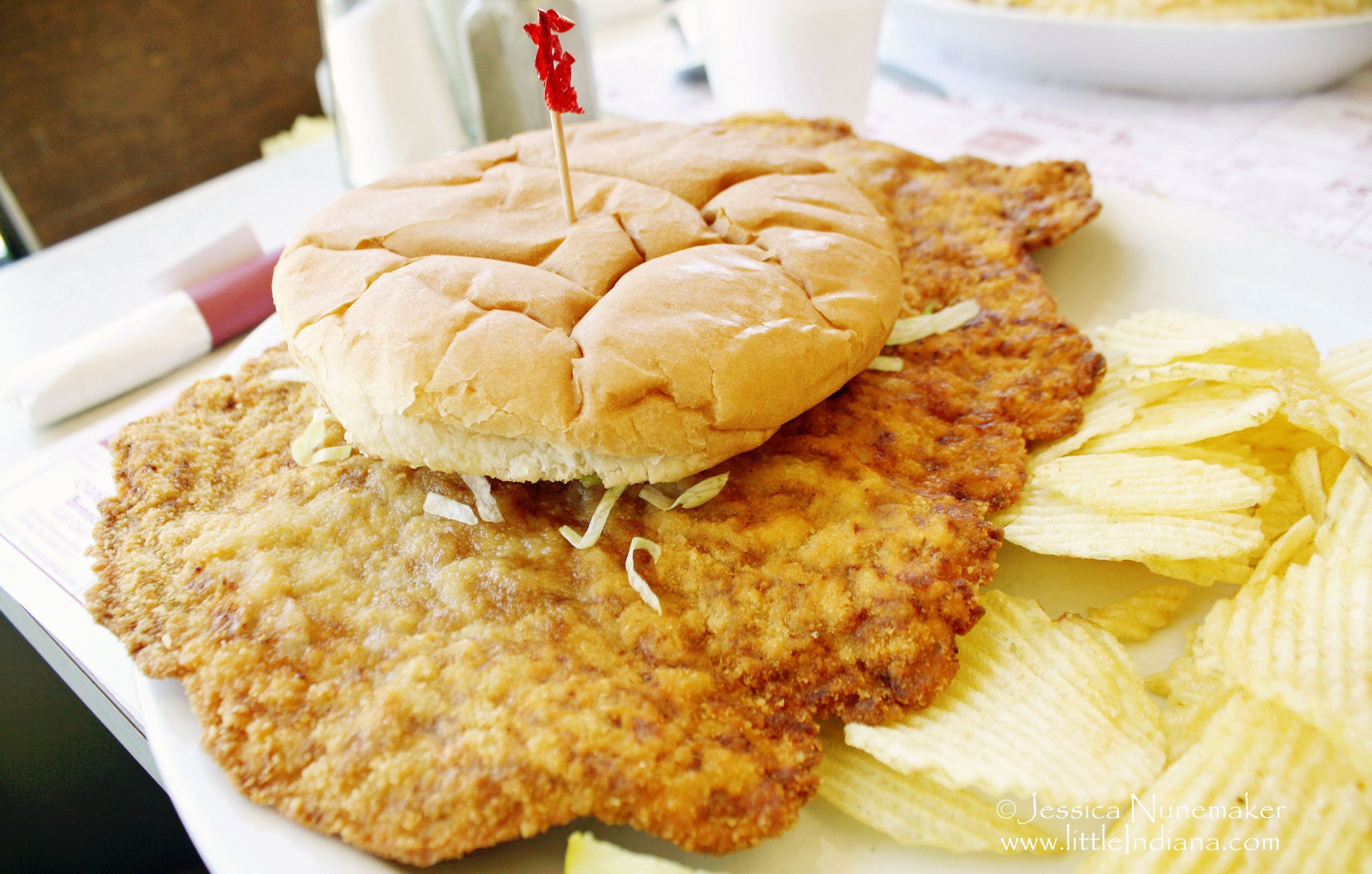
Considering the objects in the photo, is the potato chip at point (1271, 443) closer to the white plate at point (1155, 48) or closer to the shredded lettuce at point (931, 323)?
the shredded lettuce at point (931, 323)

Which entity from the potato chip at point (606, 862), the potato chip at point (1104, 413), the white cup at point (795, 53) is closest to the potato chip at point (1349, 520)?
the potato chip at point (1104, 413)

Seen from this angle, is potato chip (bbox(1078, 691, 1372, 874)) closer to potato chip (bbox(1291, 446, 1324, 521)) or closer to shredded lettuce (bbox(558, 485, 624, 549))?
potato chip (bbox(1291, 446, 1324, 521))

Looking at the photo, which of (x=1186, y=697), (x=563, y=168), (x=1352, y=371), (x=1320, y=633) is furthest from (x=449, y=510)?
(x=1352, y=371)

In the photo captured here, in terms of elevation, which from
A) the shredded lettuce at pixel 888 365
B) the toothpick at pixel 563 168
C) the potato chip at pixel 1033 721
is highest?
the toothpick at pixel 563 168

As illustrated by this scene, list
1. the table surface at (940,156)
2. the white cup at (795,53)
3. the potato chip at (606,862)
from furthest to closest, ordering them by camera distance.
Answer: the white cup at (795,53)
the table surface at (940,156)
the potato chip at (606,862)

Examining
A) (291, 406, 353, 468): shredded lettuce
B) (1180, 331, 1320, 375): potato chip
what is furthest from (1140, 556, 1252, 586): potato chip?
(291, 406, 353, 468): shredded lettuce

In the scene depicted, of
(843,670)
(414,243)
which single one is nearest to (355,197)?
(414,243)

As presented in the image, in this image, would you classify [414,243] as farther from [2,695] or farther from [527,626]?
[2,695]
